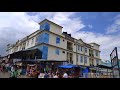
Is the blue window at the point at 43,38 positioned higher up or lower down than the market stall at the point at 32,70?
higher up

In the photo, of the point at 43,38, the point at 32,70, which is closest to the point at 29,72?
the point at 32,70

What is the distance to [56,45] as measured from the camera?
12500 mm

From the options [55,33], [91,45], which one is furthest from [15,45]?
[91,45]

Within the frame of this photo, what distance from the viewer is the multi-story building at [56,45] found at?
11.7m

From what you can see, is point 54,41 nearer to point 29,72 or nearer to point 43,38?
point 43,38

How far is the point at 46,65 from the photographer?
30.5ft

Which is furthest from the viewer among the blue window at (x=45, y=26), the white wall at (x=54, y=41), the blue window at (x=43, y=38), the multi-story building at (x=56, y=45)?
the white wall at (x=54, y=41)

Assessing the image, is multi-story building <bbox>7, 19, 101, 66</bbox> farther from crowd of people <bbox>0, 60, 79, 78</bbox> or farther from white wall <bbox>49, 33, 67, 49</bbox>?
crowd of people <bbox>0, 60, 79, 78</bbox>

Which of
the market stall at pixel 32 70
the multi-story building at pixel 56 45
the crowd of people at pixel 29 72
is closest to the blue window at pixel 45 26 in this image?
the multi-story building at pixel 56 45

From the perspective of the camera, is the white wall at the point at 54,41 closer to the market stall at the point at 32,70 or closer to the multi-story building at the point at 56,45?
the multi-story building at the point at 56,45

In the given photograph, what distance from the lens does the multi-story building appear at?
11.7 metres
